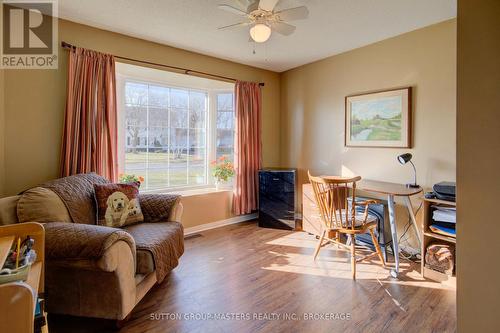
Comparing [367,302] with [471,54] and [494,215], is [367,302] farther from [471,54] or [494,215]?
[471,54]

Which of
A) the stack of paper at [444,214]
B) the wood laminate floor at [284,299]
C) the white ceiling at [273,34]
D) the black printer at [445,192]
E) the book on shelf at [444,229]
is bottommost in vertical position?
the wood laminate floor at [284,299]

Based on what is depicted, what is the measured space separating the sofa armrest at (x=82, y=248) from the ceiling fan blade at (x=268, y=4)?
1.93m

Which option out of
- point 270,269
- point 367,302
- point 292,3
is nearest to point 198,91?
point 292,3

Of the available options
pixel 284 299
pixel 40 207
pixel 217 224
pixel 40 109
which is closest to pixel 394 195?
pixel 284 299

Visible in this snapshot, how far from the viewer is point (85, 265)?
157 cm

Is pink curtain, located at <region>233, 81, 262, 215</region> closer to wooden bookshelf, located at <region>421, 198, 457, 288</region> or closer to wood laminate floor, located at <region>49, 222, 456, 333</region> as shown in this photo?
wood laminate floor, located at <region>49, 222, 456, 333</region>

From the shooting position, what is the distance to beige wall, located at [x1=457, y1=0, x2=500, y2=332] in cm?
95

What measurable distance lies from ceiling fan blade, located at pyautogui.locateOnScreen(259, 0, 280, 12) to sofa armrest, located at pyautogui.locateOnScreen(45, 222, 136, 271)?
1.93 meters

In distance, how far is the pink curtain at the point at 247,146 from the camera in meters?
3.86

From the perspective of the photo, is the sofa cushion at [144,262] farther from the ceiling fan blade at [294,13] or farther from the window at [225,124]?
the window at [225,124]

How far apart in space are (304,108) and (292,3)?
192cm

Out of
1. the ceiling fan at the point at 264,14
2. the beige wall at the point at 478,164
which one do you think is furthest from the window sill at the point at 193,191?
the beige wall at the point at 478,164

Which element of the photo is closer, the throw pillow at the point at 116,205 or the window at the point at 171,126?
the throw pillow at the point at 116,205

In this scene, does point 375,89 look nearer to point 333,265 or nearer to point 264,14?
point 264,14
